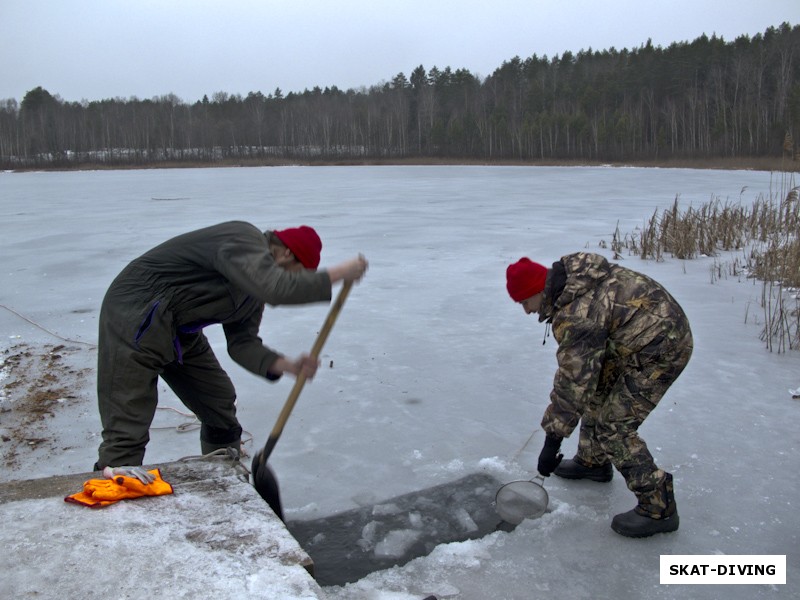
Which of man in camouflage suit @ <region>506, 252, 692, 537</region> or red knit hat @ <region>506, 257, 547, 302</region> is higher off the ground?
red knit hat @ <region>506, 257, 547, 302</region>

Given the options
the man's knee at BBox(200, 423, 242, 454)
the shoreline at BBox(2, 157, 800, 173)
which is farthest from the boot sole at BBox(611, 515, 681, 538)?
the shoreline at BBox(2, 157, 800, 173)

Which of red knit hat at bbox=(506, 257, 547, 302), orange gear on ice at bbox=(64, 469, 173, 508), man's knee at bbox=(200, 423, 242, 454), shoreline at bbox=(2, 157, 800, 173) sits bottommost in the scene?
man's knee at bbox=(200, 423, 242, 454)

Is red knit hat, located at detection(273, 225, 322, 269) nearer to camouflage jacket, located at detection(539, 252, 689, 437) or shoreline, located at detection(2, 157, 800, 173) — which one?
camouflage jacket, located at detection(539, 252, 689, 437)

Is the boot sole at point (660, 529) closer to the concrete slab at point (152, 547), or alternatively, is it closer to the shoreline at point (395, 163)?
the concrete slab at point (152, 547)

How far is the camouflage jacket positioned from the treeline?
48222 mm

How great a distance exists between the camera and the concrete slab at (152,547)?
179 cm

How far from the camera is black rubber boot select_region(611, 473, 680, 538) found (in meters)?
2.76

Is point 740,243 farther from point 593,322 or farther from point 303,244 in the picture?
point 303,244

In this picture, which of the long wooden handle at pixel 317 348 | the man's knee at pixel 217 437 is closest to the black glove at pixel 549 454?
the long wooden handle at pixel 317 348

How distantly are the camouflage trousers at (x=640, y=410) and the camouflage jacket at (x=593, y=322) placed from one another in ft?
0.10

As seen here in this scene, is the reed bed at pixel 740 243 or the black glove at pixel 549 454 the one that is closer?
the black glove at pixel 549 454

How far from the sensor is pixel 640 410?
277 centimetres

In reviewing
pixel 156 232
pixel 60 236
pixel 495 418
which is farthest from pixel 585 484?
pixel 60 236

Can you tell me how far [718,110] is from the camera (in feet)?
172
